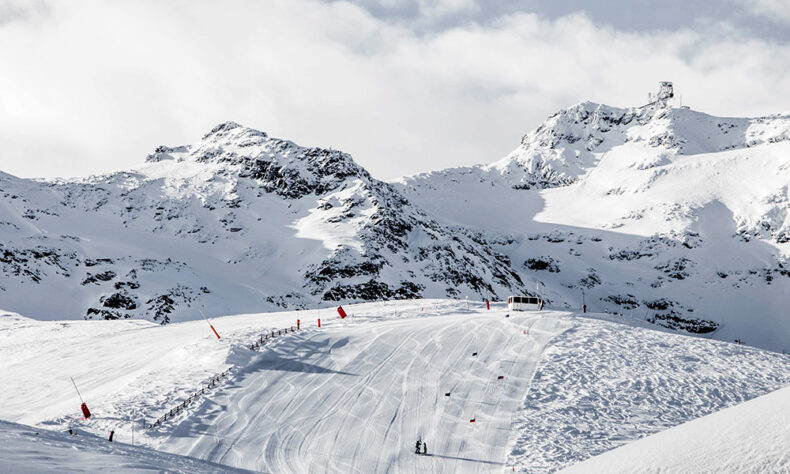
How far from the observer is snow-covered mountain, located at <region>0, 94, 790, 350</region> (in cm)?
9638

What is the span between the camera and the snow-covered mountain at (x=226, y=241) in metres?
91.9

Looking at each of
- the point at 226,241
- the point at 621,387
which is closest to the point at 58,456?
the point at 621,387

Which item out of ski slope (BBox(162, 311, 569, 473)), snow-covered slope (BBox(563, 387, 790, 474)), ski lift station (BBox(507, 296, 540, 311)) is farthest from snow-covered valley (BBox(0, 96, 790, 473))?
ski lift station (BBox(507, 296, 540, 311))

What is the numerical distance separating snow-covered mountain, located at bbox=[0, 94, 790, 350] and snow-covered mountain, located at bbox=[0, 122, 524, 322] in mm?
406

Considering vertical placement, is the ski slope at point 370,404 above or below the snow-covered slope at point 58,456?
below

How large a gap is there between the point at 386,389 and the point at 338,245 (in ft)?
294

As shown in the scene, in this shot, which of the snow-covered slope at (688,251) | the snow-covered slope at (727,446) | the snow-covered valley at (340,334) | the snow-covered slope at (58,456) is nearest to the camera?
the snow-covered slope at (727,446)

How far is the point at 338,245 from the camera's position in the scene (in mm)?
120125

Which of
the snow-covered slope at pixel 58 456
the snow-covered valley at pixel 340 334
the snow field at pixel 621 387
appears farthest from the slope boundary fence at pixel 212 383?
the snow field at pixel 621 387

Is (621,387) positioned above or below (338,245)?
below

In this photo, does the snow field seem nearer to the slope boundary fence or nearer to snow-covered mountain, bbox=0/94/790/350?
the slope boundary fence

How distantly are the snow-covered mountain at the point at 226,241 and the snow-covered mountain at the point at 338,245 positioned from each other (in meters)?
0.41

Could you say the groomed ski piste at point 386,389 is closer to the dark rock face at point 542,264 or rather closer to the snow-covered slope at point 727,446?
the snow-covered slope at point 727,446

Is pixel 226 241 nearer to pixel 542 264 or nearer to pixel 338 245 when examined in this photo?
pixel 338 245
